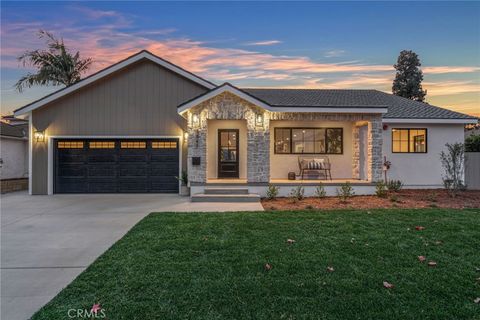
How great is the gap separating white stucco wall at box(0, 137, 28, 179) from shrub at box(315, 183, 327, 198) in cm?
1504

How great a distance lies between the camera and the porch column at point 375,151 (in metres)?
10.4

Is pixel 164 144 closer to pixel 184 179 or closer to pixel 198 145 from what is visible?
pixel 184 179

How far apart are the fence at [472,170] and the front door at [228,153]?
34.2 feet

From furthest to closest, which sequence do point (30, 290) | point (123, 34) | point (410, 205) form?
point (123, 34)
point (410, 205)
point (30, 290)

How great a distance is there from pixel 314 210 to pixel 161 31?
1181 cm

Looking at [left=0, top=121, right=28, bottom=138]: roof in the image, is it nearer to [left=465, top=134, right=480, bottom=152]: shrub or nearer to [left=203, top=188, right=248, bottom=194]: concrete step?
[left=203, top=188, right=248, bottom=194]: concrete step

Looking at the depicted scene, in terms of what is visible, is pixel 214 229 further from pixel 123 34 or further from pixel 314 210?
pixel 123 34

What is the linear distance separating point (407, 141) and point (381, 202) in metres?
5.03

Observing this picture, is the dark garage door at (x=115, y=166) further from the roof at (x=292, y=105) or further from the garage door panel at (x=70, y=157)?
the roof at (x=292, y=105)

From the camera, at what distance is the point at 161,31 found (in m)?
13.8

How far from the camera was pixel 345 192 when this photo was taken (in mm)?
9297

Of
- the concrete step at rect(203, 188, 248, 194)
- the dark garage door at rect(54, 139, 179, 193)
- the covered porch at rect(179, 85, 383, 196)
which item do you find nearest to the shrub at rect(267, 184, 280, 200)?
the covered porch at rect(179, 85, 383, 196)

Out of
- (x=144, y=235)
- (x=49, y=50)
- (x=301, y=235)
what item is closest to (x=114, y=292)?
(x=144, y=235)

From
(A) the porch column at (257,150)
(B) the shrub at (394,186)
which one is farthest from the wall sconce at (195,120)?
(B) the shrub at (394,186)
